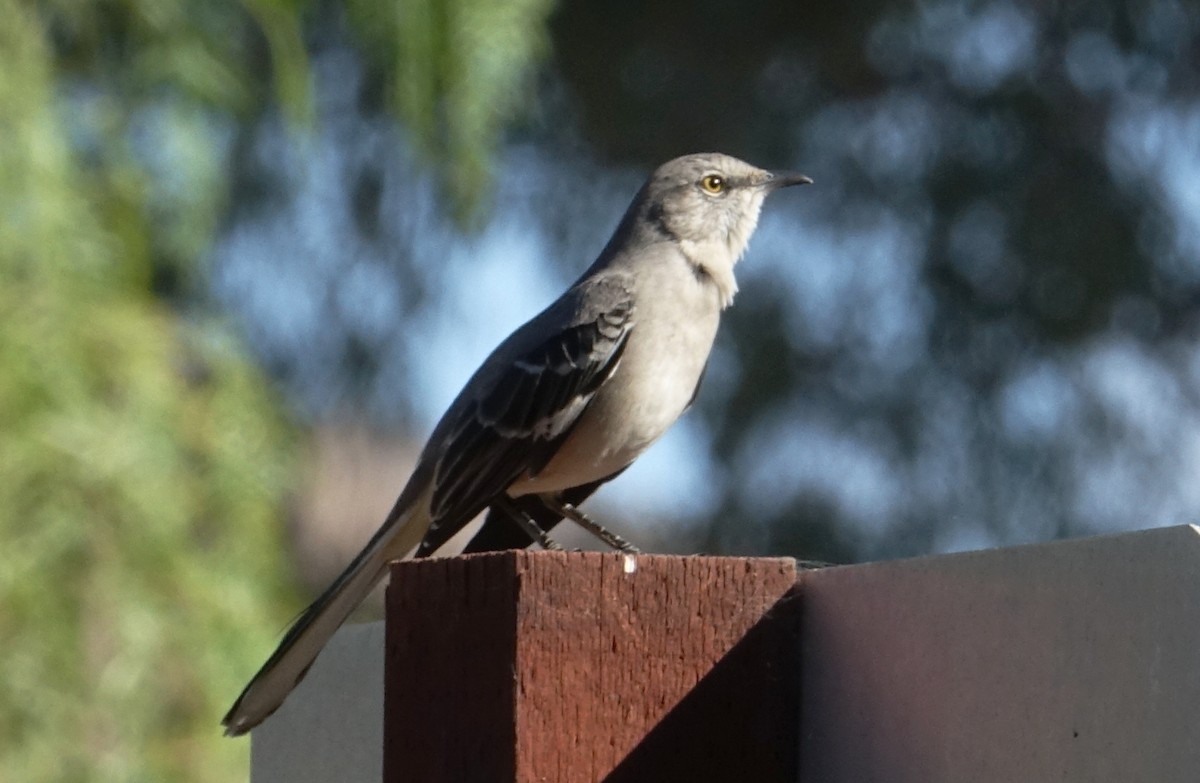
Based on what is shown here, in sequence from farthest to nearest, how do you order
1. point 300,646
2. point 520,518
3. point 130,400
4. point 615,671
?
point 130,400 < point 520,518 < point 300,646 < point 615,671

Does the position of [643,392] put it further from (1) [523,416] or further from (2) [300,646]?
(2) [300,646]

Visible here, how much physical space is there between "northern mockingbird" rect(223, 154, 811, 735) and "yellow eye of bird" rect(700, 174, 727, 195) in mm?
283

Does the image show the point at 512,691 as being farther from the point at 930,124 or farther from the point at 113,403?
the point at 930,124

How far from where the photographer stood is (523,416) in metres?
3.53

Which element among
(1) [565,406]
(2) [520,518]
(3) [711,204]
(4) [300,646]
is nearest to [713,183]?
(3) [711,204]

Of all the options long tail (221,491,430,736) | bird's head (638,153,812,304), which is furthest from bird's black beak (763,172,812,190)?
long tail (221,491,430,736)

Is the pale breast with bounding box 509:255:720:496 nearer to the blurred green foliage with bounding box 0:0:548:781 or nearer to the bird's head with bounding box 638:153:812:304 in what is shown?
the bird's head with bounding box 638:153:812:304

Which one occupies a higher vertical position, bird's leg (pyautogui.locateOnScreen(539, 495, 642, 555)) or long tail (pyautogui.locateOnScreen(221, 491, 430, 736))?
bird's leg (pyautogui.locateOnScreen(539, 495, 642, 555))

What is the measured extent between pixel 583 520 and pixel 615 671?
77.1 inches

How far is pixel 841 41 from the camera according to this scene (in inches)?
340

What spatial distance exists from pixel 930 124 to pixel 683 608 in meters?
6.79

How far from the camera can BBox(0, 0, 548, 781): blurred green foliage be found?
362 cm

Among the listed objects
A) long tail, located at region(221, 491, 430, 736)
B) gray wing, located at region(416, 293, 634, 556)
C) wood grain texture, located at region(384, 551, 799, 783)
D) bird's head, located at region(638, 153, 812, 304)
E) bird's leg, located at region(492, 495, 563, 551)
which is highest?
bird's head, located at region(638, 153, 812, 304)

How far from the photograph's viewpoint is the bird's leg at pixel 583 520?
3.51 meters
